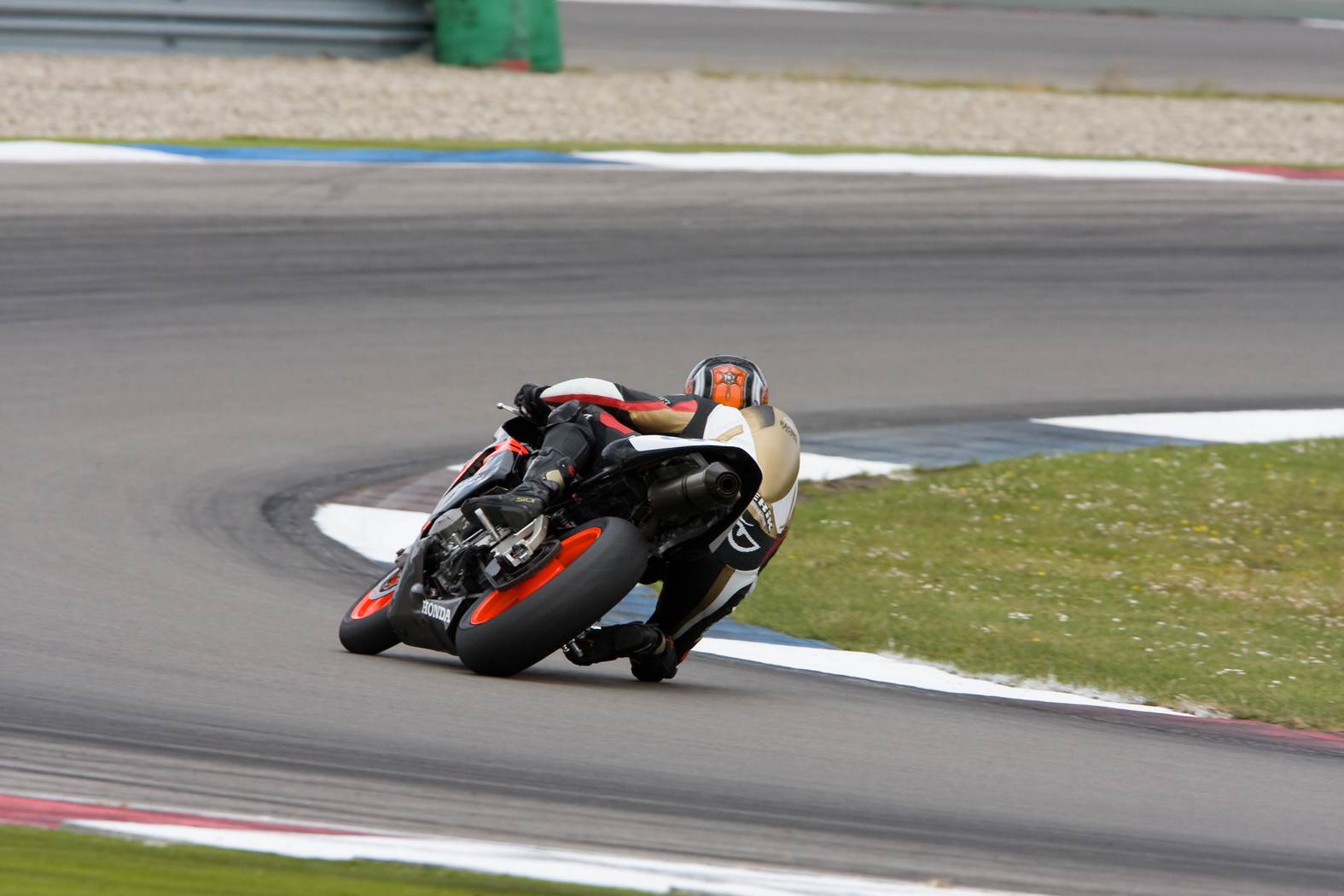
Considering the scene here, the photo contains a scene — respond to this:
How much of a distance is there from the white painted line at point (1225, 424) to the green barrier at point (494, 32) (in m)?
9.69

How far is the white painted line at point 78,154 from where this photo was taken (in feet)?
42.4

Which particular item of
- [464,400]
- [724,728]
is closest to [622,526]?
[724,728]

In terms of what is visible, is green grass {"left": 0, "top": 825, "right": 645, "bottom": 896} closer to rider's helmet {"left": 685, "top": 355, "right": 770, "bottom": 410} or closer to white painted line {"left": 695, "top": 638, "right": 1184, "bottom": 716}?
rider's helmet {"left": 685, "top": 355, "right": 770, "bottom": 410}

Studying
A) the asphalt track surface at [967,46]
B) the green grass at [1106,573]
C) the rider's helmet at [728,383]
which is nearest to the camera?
the rider's helmet at [728,383]

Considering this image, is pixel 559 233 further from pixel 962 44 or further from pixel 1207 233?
pixel 962 44

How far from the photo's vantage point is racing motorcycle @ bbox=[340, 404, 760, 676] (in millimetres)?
4895

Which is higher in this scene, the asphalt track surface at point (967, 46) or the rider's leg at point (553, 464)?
the asphalt track surface at point (967, 46)

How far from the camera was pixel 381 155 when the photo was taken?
14188mm

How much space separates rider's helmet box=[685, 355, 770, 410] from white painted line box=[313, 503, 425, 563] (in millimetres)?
2475

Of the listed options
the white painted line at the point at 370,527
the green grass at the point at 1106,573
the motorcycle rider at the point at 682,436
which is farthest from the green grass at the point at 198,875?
the white painted line at the point at 370,527

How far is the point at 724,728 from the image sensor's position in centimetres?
487

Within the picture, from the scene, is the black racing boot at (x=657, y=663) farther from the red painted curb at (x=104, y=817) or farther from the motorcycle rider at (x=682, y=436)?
the red painted curb at (x=104, y=817)

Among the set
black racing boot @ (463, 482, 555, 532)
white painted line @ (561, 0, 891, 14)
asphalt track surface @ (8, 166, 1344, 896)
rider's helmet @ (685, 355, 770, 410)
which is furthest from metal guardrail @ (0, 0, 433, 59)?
black racing boot @ (463, 482, 555, 532)

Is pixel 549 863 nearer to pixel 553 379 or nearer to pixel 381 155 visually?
pixel 553 379
